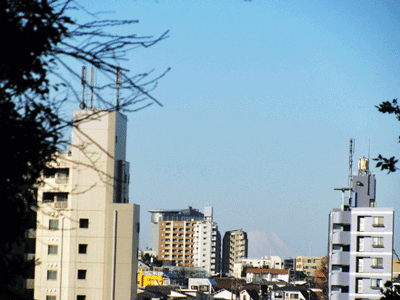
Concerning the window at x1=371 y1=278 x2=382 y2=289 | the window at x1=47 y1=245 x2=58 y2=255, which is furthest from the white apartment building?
the window at x1=47 y1=245 x2=58 y2=255

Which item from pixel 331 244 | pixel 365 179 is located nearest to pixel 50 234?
pixel 331 244

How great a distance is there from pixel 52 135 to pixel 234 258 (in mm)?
144092

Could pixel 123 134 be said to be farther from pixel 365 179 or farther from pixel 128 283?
pixel 365 179

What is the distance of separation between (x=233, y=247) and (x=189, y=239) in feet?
33.2

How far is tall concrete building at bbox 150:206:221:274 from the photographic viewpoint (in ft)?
447

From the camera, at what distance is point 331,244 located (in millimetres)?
37594

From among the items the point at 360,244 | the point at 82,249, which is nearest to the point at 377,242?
the point at 360,244

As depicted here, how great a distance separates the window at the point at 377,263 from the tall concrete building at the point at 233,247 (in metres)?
110

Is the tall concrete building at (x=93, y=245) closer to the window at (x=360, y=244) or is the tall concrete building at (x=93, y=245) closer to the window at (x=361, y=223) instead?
the window at (x=360, y=244)

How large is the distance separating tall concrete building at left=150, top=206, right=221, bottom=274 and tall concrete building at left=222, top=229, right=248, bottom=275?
221 inches

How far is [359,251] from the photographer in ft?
119

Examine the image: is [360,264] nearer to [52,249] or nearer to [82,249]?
[82,249]

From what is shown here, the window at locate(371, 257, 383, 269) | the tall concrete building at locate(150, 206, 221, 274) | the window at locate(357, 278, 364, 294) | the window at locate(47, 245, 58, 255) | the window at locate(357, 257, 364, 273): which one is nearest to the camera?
the window at locate(47, 245, 58, 255)

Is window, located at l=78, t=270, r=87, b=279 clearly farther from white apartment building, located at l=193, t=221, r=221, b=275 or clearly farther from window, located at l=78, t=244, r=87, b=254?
white apartment building, located at l=193, t=221, r=221, b=275
